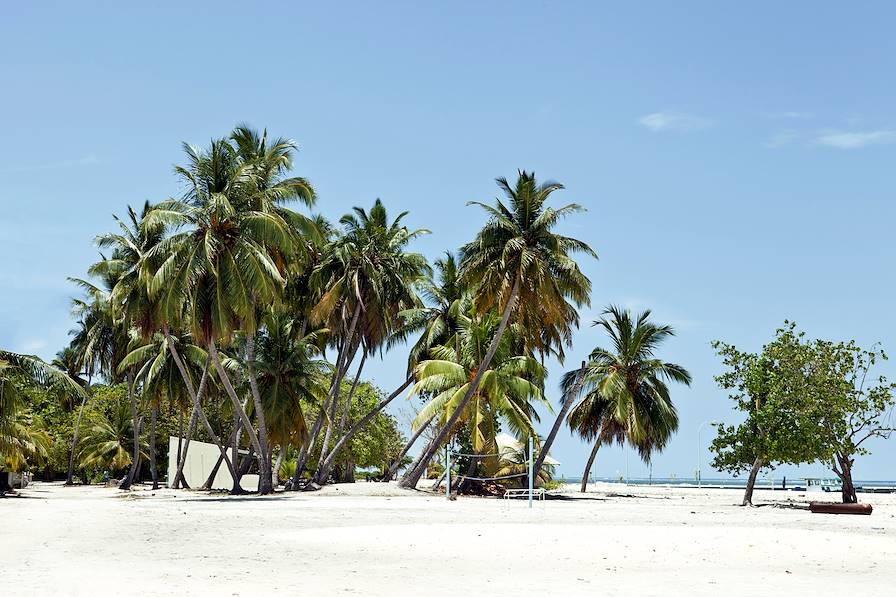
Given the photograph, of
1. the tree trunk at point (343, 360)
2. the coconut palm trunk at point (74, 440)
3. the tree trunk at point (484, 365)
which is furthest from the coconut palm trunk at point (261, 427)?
the coconut palm trunk at point (74, 440)

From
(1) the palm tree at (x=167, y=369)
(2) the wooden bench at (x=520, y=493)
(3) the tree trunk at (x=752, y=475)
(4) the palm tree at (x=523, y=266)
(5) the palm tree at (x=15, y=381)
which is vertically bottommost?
(2) the wooden bench at (x=520, y=493)

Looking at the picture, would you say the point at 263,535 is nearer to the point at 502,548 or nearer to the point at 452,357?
the point at 502,548

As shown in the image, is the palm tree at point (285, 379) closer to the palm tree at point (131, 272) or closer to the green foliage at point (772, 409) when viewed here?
the palm tree at point (131, 272)

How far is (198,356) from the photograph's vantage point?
40.1m

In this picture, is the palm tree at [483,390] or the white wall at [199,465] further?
the white wall at [199,465]

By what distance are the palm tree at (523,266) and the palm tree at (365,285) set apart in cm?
369

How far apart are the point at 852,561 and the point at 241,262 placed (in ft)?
67.3

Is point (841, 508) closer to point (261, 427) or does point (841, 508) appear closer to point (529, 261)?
point (529, 261)

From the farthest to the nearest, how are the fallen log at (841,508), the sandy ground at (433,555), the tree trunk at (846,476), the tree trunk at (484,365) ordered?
the tree trunk at (484,365) < the tree trunk at (846,476) < the fallen log at (841,508) < the sandy ground at (433,555)

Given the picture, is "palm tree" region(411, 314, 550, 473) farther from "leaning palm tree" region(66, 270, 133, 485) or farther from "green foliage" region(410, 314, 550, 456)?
"leaning palm tree" region(66, 270, 133, 485)

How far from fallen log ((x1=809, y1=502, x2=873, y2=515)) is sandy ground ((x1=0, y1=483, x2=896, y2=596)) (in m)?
4.50

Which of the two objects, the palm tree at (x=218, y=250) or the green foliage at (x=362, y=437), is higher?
the palm tree at (x=218, y=250)

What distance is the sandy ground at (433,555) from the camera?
8.80 metres

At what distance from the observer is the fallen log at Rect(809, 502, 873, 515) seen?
80.0 ft
